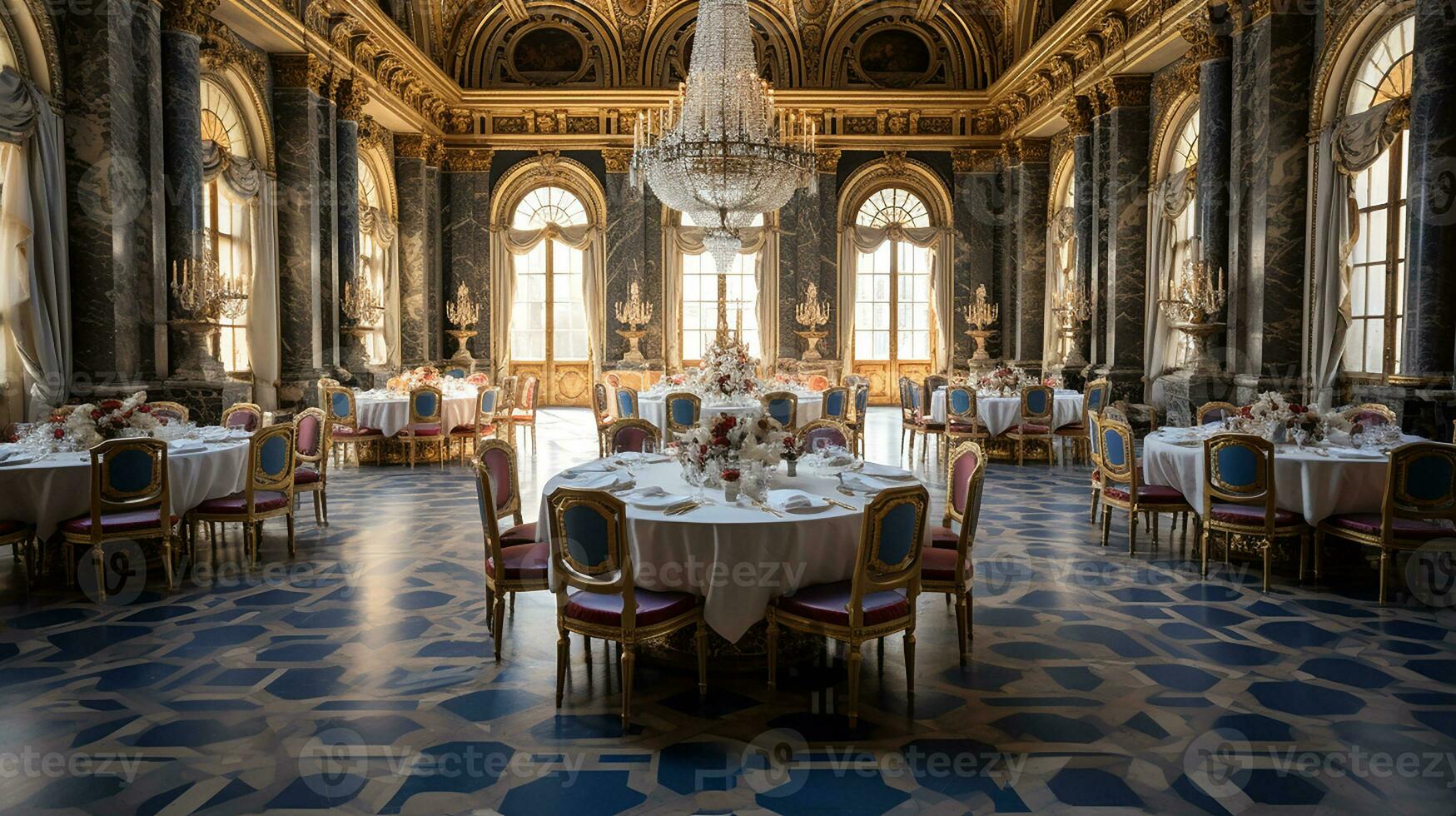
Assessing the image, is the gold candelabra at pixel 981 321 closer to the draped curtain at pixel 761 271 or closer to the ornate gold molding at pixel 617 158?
the draped curtain at pixel 761 271

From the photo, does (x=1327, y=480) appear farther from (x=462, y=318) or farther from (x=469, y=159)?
(x=469, y=159)

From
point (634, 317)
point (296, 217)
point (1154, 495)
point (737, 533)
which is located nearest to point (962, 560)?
point (737, 533)

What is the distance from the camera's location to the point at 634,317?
52.9 ft

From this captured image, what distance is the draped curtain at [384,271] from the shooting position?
46.5 ft

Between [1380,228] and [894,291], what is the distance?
9.51 metres

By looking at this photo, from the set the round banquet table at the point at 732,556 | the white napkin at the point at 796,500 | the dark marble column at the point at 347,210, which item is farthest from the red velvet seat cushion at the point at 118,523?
the dark marble column at the point at 347,210

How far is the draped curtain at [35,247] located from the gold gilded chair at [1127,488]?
26.9 ft

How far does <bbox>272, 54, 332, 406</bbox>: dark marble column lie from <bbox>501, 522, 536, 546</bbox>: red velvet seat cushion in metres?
7.27

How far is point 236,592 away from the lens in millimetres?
5453

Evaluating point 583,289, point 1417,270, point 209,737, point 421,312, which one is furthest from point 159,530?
point 583,289

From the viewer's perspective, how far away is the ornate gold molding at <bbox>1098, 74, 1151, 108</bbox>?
11.9 m

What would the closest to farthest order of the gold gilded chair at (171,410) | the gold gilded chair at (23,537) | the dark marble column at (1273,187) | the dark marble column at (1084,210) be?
the gold gilded chair at (23,537) → the gold gilded chair at (171,410) → the dark marble column at (1273,187) → the dark marble column at (1084,210)

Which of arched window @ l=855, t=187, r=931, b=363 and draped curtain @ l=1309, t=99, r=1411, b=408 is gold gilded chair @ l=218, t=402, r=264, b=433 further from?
arched window @ l=855, t=187, r=931, b=363

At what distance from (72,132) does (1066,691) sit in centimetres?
857
